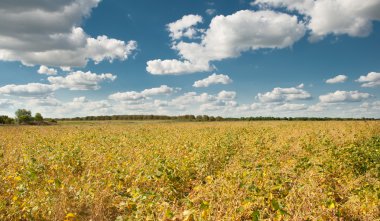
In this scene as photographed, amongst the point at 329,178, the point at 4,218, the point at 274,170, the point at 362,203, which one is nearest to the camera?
the point at 4,218

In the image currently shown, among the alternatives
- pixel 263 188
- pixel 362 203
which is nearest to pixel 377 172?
pixel 362 203

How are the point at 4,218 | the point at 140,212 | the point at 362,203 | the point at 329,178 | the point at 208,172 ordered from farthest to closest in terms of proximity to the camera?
the point at 208,172
the point at 329,178
the point at 362,203
the point at 4,218
the point at 140,212

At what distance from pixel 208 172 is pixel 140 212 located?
4.44 m

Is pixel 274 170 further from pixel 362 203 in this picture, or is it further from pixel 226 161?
pixel 226 161

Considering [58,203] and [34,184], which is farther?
[34,184]

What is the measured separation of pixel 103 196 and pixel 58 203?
918 millimetres

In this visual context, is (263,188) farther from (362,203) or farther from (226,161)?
(226,161)

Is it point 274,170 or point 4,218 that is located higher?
point 274,170

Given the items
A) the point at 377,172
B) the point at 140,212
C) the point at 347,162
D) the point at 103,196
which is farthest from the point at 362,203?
the point at 103,196

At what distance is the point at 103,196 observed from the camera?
6.23 metres

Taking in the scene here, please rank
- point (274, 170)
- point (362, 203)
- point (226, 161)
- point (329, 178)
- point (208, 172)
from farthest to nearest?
1. point (226, 161)
2. point (208, 172)
3. point (329, 178)
4. point (274, 170)
5. point (362, 203)

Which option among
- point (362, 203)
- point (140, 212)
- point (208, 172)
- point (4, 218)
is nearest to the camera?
point (140, 212)

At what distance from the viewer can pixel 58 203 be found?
564 centimetres

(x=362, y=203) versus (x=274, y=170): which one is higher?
(x=274, y=170)
